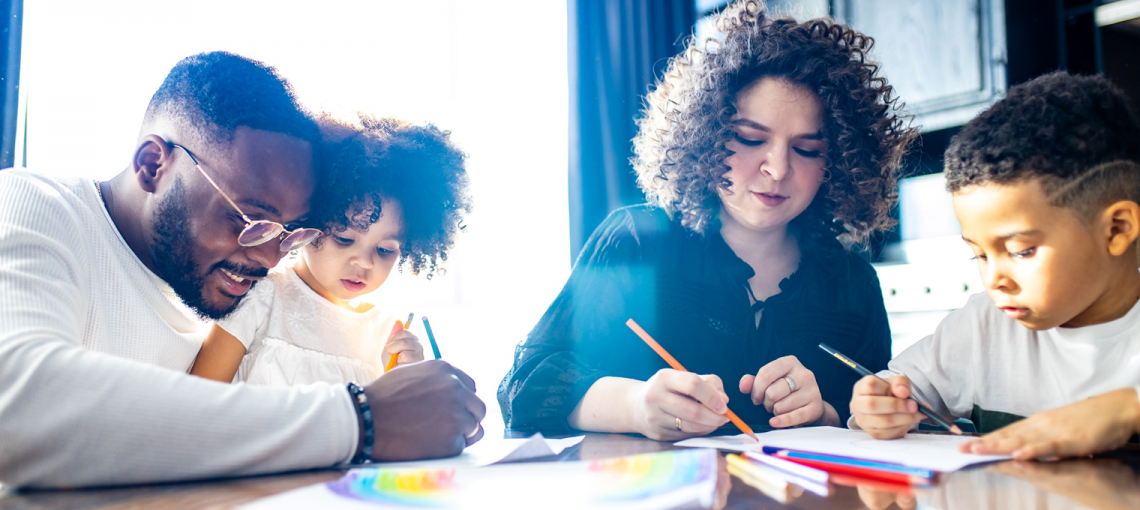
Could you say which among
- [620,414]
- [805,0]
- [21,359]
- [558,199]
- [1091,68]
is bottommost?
[620,414]

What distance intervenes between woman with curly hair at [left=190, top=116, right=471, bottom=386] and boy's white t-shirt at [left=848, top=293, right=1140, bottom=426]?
87 centimetres

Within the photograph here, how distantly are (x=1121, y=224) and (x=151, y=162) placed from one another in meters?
1.27

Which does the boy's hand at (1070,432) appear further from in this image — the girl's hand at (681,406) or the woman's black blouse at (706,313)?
the woman's black blouse at (706,313)

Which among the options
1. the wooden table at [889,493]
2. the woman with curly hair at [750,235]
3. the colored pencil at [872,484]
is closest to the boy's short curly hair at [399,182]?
the woman with curly hair at [750,235]

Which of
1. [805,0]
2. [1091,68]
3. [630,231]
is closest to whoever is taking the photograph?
[630,231]

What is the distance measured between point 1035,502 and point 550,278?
2.47 meters

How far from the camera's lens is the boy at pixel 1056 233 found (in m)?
0.81

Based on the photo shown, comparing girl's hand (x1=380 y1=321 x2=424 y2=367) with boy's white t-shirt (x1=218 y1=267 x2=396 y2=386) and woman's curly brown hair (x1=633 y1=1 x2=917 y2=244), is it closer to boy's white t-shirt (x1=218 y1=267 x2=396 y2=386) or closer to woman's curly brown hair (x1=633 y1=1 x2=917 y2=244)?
boy's white t-shirt (x1=218 y1=267 x2=396 y2=386)

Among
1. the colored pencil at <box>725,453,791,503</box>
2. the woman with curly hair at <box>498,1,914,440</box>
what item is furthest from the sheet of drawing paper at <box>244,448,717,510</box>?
the woman with curly hair at <box>498,1,914,440</box>

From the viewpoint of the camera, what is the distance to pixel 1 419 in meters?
0.53

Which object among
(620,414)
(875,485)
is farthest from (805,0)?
(875,485)

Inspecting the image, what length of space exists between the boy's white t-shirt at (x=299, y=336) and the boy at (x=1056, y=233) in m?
0.98

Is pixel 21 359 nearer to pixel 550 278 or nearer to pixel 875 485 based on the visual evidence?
pixel 875 485

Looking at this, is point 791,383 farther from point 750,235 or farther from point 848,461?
point 750,235
